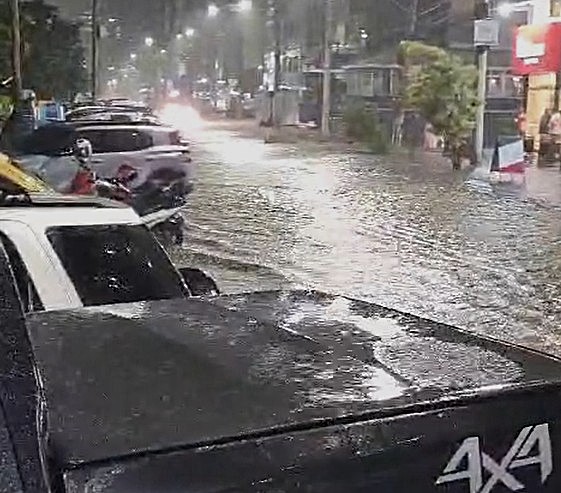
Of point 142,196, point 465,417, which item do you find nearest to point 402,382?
point 465,417

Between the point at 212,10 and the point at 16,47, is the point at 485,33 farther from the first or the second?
the point at 16,47

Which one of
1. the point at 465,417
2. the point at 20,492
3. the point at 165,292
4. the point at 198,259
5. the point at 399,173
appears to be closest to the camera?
the point at 20,492

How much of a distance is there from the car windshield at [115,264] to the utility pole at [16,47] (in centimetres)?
442

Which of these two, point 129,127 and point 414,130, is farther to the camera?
Result: point 414,130

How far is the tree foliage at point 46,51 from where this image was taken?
6.55 meters

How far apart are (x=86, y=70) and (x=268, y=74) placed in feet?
3.71

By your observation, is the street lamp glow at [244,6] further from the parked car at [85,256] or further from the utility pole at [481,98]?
the parked car at [85,256]

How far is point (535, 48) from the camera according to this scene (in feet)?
23.1

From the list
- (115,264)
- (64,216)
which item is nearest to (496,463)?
(115,264)

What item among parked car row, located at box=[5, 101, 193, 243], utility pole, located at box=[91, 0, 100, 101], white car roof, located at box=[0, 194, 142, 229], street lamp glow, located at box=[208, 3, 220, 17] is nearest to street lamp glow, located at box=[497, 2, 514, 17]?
street lamp glow, located at box=[208, 3, 220, 17]

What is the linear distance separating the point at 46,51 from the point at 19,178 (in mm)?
2178

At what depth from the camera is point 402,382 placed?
92 centimetres

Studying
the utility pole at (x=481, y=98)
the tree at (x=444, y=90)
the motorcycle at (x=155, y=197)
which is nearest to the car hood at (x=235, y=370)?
the motorcycle at (x=155, y=197)

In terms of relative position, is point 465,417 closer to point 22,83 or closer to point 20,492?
point 20,492
